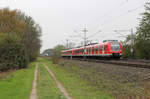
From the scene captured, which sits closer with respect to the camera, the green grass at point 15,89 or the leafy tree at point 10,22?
the green grass at point 15,89

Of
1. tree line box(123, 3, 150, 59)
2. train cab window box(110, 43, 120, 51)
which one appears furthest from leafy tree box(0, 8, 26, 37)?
Answer: tree line box(123, 3, 150, 59)

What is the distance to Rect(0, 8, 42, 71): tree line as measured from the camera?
83.8 feet

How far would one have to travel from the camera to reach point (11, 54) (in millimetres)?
25844

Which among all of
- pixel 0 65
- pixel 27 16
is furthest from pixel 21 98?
pixel 27 16

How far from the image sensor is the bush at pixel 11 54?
2517 centimetres

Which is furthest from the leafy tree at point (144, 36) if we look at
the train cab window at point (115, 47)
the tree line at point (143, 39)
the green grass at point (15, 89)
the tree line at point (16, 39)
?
the green grass at point (15, 89)

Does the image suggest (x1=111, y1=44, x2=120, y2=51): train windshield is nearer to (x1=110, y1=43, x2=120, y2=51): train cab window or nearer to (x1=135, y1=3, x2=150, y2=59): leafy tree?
(x1=110, y1=43, x2=120, y2=51): train cab window

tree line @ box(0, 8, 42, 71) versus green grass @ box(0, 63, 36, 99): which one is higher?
tree line @ box(0, 8, 42, 71)

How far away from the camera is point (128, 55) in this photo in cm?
5069

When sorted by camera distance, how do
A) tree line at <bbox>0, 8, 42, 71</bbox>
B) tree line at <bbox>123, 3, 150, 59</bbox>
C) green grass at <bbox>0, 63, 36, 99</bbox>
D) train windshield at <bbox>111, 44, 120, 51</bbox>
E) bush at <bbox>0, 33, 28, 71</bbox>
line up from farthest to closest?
tree line at <bbox>123, 3, 150, 59</bbox> → train windshield at <bbox>111, 44, 120, 51</bbox> → tree line at <bbox>0, 8, 42, 71</bbox> → bush at <bbox>0, 33, 28, 71</bbox> → green grass at <bbox>0, 63, 36, 99</bbox>

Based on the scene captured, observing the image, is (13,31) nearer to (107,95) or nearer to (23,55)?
(23,55)

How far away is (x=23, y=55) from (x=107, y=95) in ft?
68.5

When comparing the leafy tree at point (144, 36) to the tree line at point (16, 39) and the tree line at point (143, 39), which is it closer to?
the tree line at point (143, 39)

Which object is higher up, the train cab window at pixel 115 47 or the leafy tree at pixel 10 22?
the leafy tree at pixel 10 22
